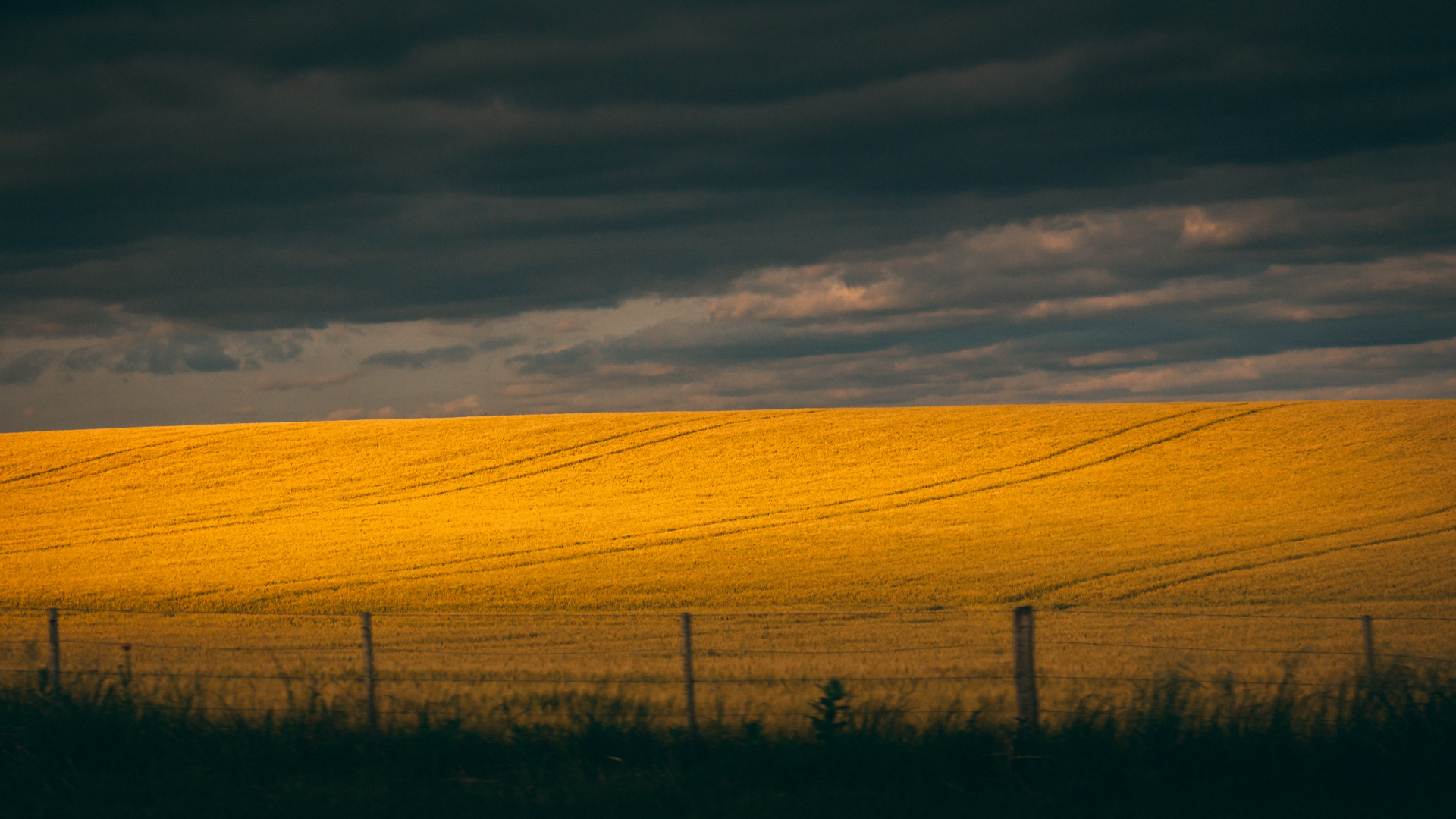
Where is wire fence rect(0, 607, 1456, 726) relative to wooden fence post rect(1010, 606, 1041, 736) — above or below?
below

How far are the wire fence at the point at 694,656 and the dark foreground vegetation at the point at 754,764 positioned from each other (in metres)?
0.33

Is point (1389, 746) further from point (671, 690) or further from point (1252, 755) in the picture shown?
point (671, 690)

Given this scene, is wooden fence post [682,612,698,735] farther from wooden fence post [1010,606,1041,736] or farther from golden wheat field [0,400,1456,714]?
wooden fence post [1010,606,1041,736]

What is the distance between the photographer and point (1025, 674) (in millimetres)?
7359

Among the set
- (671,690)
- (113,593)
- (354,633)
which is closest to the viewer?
(671,690)

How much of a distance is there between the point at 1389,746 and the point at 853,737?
10.9 ft

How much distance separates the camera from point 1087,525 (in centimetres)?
2683

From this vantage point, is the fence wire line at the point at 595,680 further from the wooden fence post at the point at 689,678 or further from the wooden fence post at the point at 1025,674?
the wooden fence post at the point at 1025,674

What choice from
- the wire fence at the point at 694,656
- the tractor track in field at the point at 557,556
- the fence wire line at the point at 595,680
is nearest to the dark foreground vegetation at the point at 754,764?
the wire fence at the point at 694,656

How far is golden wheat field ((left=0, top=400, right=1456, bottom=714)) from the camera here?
1447cm

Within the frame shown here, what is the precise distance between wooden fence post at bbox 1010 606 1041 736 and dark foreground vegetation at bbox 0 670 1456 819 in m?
0.13

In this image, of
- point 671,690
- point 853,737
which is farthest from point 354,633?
point 853,737

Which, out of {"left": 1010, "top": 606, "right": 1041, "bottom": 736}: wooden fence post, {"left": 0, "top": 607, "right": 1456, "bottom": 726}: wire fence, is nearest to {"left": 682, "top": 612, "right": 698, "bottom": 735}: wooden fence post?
{"left": 0, "top": 607, "right": 1456, "bottom": 726}: wire fence

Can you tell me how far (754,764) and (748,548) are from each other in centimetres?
1836
